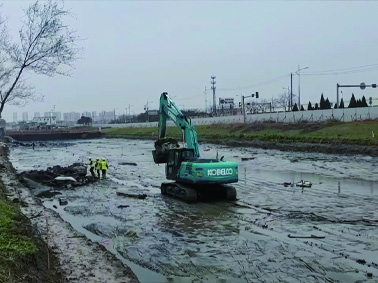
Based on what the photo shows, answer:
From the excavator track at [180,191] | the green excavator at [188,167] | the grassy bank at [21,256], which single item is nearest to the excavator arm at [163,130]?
the green excavator at [188,167]

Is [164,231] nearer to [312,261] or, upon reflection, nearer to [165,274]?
[165,274]

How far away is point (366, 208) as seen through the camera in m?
16.2

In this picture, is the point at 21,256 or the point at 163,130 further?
the point at 163,130

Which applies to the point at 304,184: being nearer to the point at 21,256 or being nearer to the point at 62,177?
the point at 62,177

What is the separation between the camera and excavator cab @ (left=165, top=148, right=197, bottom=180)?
18.0m

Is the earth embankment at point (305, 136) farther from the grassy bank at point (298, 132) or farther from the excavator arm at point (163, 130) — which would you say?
the excavator arm at point (163, 130)

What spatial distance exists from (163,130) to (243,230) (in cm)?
833

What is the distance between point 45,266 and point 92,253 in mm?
2090

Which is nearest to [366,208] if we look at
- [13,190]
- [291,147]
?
[13,190]

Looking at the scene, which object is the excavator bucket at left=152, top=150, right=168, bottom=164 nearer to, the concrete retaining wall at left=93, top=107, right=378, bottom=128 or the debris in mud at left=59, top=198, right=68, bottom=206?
the debris in mud at left=59, top=198, right=68, bottom=206

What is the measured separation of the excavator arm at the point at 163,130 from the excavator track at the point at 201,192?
4.37 feet

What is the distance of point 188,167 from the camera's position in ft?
55.5

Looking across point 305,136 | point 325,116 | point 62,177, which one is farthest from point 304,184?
point 325,116

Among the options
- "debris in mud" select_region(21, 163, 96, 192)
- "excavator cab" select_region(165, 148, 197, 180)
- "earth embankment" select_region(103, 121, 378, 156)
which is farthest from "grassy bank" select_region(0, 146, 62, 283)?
"earth embankment" select_region(103, 121, 378, 156)
